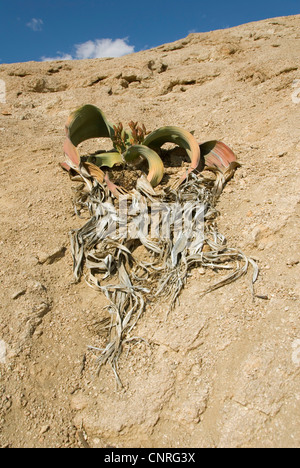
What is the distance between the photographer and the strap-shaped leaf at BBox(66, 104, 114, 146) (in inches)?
107

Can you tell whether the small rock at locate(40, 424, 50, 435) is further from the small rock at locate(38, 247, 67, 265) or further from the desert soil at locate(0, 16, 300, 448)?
the small rock at locate(38, 247, 67, 265)

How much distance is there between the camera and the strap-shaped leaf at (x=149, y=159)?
2.60m

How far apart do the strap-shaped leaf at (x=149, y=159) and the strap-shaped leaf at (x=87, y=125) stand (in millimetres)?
295

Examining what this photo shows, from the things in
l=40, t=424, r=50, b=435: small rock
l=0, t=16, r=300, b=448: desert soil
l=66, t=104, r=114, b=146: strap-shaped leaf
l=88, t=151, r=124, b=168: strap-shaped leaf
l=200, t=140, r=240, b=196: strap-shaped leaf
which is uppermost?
l=66, t=104, r=114, b=146: strap-shaped leaf

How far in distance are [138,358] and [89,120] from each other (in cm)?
212

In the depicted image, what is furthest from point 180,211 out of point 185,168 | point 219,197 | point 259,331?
point 259,331

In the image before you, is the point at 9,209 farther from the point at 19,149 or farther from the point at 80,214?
the point at 19,149

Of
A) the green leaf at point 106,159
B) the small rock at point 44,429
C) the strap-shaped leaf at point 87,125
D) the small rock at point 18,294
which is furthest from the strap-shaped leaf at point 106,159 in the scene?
the small rock at point 44,429

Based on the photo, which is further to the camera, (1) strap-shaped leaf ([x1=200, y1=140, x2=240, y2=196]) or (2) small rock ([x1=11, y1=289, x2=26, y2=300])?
(1) strap-shaped leaf ([x1=200, y1=140, x2=240, y2=196])

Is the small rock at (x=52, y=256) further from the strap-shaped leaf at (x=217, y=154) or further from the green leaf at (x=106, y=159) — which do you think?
the strap-shaped leaf at (x=217, y=154)

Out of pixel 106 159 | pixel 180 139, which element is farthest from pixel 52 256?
pixel 180 139

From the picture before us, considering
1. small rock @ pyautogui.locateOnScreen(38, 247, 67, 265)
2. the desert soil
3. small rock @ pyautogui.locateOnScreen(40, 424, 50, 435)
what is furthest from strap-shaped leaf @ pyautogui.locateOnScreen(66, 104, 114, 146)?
small rock @ pyautogui.locateOnScreen(40, 424, 50, 435)

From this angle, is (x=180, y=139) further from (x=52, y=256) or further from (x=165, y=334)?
(x=165, y=334)

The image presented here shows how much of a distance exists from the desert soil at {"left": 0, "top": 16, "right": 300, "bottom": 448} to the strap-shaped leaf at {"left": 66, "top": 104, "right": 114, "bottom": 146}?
342 mm
